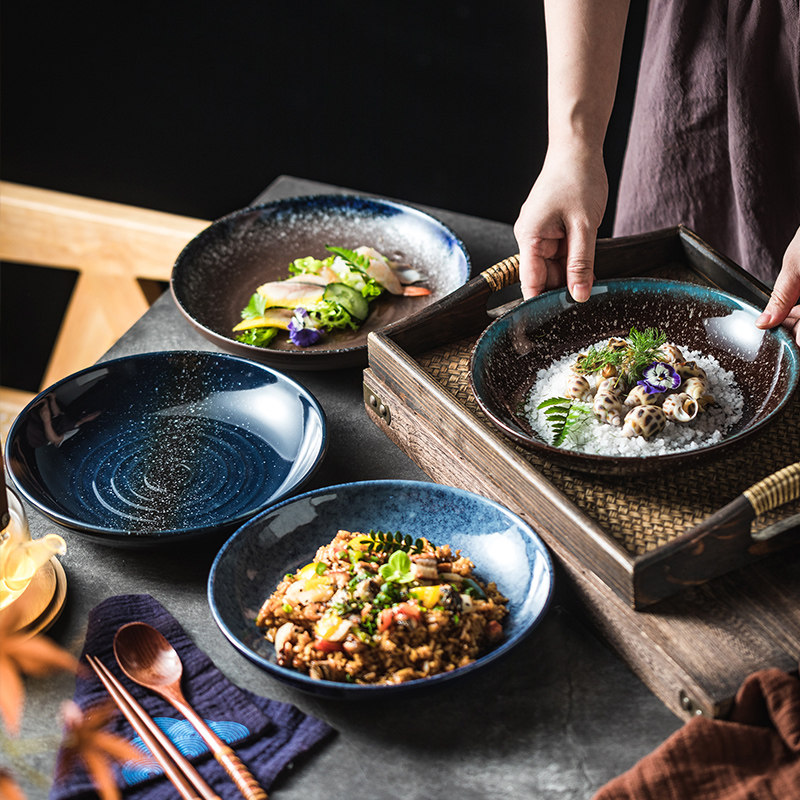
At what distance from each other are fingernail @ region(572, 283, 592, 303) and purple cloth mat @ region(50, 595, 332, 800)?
691 mm

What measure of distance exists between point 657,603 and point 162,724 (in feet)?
1.68

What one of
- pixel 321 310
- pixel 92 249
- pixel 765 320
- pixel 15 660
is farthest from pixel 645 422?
pixel 92 249

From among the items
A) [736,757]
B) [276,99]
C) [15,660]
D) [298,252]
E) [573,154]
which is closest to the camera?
[15,660]

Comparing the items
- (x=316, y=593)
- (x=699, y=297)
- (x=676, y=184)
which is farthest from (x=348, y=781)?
(x=676, y=184)

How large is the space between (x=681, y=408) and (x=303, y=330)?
25.2 inches

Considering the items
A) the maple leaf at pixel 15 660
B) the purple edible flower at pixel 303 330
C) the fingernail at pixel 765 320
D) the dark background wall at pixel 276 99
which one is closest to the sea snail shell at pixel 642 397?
the fingernail at pixel 765 320

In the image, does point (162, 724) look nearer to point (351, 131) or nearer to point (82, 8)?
point (351, 131)

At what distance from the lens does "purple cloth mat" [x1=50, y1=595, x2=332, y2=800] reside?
2.60 ft

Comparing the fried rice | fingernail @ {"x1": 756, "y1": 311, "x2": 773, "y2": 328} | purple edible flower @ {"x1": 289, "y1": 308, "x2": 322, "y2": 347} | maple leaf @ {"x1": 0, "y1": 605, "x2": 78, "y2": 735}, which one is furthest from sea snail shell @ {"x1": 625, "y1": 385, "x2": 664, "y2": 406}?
maple leaf @ {"x1": 0, "y1": 605, "x2": 78, "y2": 735}

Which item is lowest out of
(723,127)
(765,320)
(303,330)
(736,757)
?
(303,330)

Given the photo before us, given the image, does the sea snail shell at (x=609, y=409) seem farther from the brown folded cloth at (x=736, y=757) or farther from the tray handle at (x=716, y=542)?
the brown folded cloth at (x=736, y=757)

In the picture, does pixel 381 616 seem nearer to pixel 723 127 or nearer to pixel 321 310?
pixel 321 310

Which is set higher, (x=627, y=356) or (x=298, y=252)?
(x=627, y=356)

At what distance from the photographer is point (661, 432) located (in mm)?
1044
